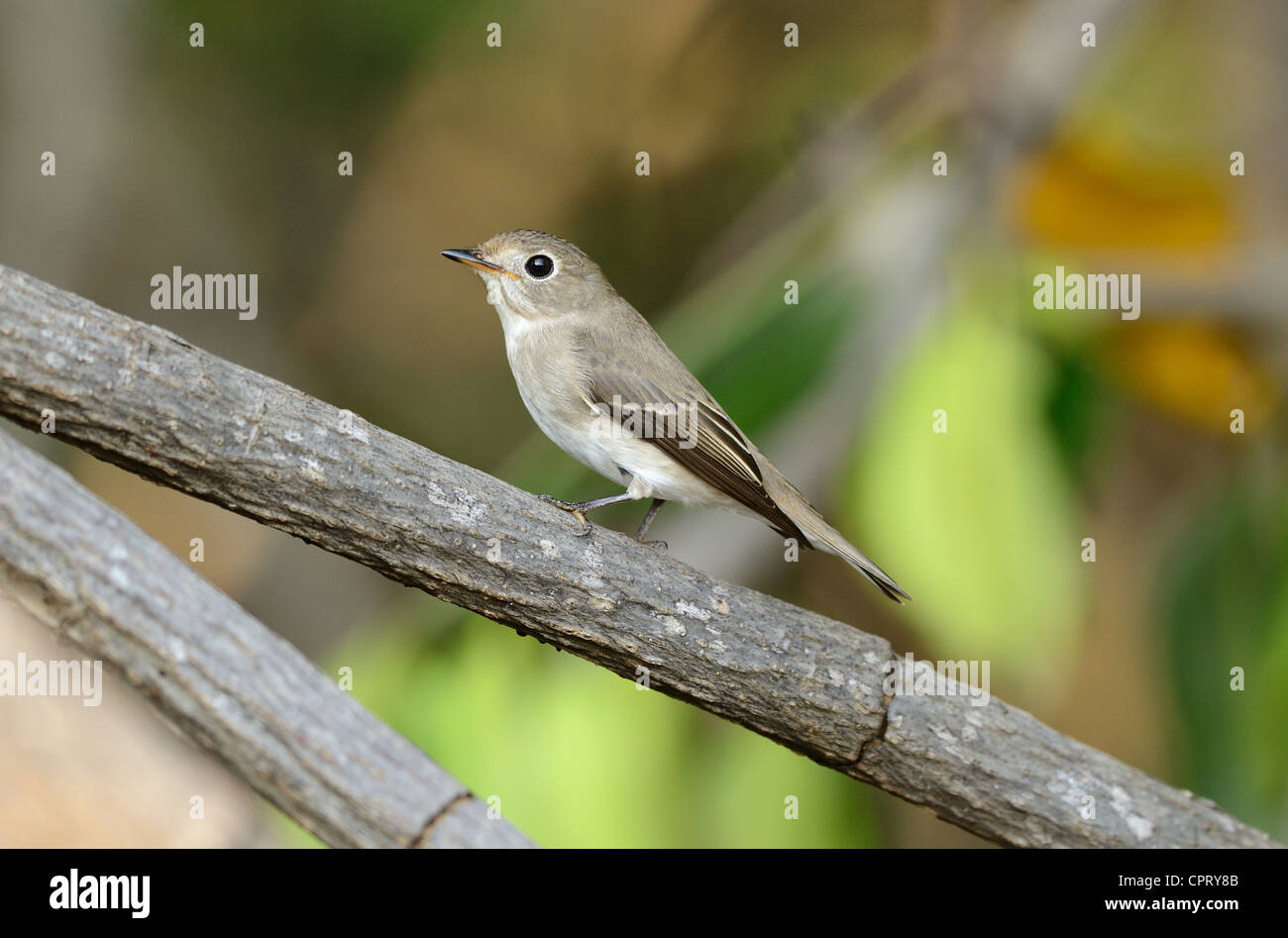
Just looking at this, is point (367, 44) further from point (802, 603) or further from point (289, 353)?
point (802, 603)

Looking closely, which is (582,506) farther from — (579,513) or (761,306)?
(761,306)

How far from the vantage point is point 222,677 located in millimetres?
1947

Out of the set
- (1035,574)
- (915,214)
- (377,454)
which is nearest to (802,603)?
(1035,574)

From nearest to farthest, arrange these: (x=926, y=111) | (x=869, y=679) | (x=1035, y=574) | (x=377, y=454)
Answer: (x=377, y=454)
(x=869, y=679)
(x=1035, y=574)
(x=926, y=111)

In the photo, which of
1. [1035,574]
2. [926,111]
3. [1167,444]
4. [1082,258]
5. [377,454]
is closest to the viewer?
[377,454]

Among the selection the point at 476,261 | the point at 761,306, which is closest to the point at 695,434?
the point at 476,261

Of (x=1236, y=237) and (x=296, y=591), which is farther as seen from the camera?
(x=296, y=591)

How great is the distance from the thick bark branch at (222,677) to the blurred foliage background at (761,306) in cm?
62

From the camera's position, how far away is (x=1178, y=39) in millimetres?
5746

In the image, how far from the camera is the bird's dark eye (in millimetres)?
3457

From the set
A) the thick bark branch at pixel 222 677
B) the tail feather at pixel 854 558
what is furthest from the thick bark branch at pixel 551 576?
the tail feather at pixel 854 558

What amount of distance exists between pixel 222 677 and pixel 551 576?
2.28 feet

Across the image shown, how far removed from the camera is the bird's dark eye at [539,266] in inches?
136
